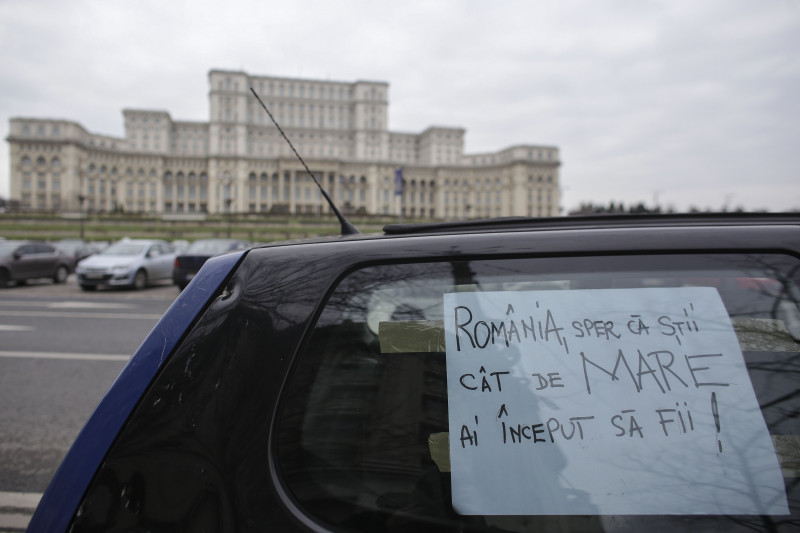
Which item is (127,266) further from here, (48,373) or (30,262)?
(48,373)

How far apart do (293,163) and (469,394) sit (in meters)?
99.2

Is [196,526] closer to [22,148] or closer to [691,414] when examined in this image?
[691,414]

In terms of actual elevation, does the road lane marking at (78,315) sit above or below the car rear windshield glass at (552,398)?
below

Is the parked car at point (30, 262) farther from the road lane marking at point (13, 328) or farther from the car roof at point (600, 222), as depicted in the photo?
the car roof at point (600, 222)

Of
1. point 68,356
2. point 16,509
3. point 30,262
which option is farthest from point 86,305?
point 16,509

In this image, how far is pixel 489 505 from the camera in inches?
34.9

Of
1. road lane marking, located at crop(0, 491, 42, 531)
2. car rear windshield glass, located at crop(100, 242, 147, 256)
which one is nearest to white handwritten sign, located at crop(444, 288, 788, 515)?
road lane marking, located at crop(0, 491, 42, 531)

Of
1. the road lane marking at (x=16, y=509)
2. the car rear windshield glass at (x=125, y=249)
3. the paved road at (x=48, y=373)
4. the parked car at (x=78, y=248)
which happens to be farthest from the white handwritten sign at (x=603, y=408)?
the parked car at (x=78, y=248)

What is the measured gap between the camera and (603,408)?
0.96 meters


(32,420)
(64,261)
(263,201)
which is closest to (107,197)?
(263,201)

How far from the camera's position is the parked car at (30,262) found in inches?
556

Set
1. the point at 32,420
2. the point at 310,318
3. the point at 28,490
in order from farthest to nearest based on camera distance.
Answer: the point at 32,420, the point at 28,490, the point at 310,318

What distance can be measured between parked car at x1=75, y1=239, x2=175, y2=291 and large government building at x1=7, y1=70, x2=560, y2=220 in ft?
258

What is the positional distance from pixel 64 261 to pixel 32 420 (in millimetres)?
15129
